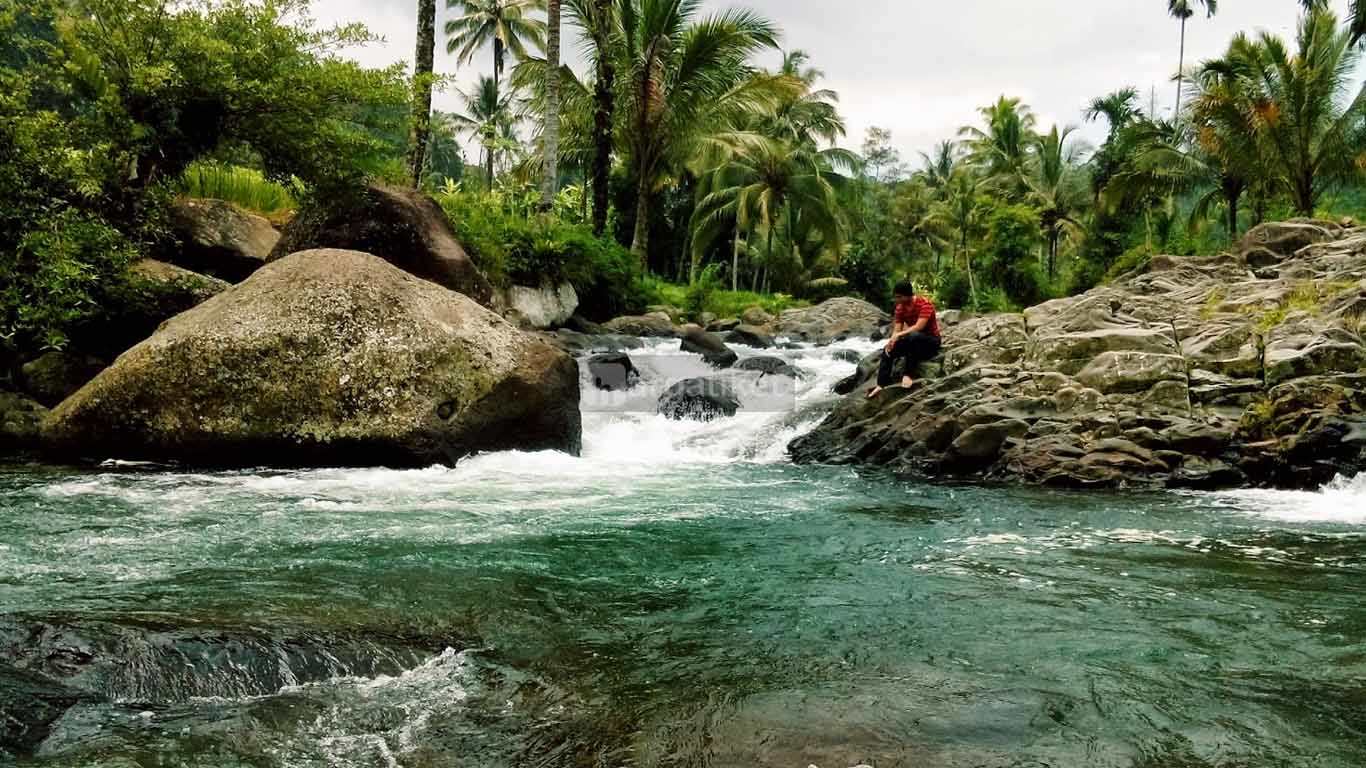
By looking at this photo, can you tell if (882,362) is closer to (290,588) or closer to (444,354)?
(444,354)

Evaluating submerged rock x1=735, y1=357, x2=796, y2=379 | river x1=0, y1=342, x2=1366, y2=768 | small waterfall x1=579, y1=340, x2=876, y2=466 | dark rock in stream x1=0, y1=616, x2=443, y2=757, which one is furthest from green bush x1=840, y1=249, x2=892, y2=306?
dark rock in stream x1=0, y1=616, x2=443, y2=757

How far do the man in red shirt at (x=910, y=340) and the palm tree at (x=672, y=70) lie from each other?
47.4 ft

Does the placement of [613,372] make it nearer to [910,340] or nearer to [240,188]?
[910,340]

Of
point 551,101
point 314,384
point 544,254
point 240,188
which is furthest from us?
point 551,101

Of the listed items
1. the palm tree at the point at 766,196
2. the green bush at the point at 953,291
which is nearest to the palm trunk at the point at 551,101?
the palm tree at the point at 766,196

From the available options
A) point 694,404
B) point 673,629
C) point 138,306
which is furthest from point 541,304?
point 673,629

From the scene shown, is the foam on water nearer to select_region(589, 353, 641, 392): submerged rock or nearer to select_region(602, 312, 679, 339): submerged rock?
select_region(589, 353, 641, 392): submerged rock

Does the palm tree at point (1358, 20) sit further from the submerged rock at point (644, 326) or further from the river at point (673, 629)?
the river at point (673, 629)

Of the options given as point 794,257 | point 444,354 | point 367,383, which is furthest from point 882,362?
point 794,257

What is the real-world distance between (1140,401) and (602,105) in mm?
16647

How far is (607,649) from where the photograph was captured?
13.5 ft

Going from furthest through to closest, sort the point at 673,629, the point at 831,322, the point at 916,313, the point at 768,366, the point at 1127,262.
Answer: the point at 1127,262
the point at 831,322
the point at 768,366
the point at 916,313
the point at 673,629

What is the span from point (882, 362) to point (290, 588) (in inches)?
348

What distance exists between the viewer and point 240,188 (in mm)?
15094
